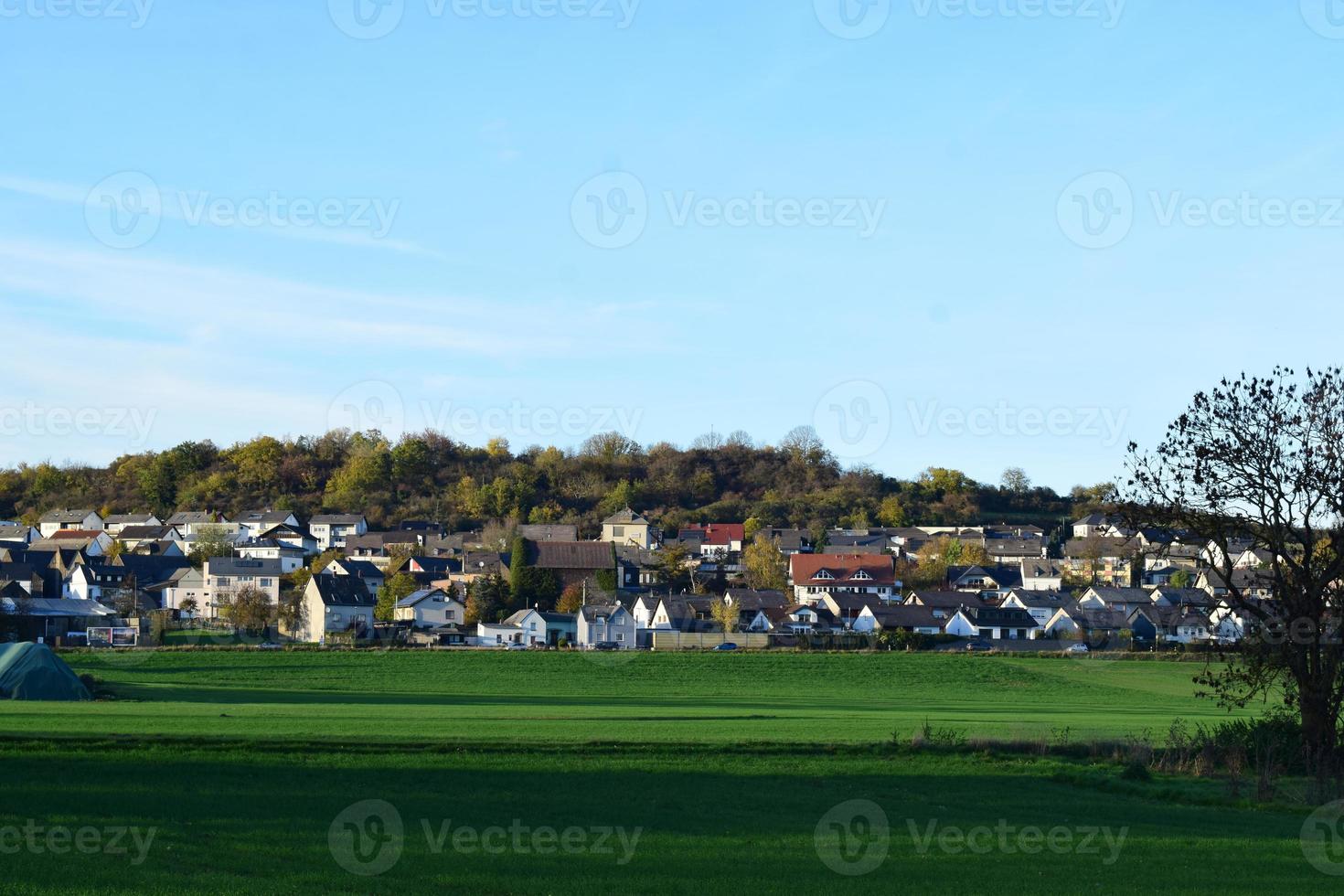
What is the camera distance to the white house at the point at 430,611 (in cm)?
11056

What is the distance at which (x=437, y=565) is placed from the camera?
5251 inches

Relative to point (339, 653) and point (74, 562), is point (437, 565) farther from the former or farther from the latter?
point (339, 653)

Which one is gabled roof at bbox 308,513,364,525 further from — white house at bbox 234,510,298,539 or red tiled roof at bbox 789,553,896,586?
red tiled roof at bbox 789,553,896,586

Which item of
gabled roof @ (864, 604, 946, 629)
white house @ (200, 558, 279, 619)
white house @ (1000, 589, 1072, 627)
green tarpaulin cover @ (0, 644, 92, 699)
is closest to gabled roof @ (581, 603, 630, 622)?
gabled roof @ (864, 604, 946, 629)

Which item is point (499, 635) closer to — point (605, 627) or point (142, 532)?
point (605, 627)

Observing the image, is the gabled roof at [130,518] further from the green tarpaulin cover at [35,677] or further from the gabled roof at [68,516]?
the green tarpaulin cover at [35,677]

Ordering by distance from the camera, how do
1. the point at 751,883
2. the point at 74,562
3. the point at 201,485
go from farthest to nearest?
the point at 201,485, the point at 74,562, the point at 751,883

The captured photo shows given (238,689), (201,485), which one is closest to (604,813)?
(238,689)

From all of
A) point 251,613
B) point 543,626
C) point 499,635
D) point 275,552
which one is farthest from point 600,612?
point 275,552

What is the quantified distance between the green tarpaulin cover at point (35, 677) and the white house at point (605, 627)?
56.7 m

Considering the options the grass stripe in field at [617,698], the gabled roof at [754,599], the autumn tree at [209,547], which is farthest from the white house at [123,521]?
the grass stripe in field at [617,698]

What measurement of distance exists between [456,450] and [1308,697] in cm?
17571

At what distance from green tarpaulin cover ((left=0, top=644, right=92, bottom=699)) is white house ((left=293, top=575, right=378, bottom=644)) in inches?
2153

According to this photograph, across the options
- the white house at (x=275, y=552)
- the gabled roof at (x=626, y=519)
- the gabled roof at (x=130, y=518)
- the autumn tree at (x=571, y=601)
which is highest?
the gabled roof at (x=130, y=518)
